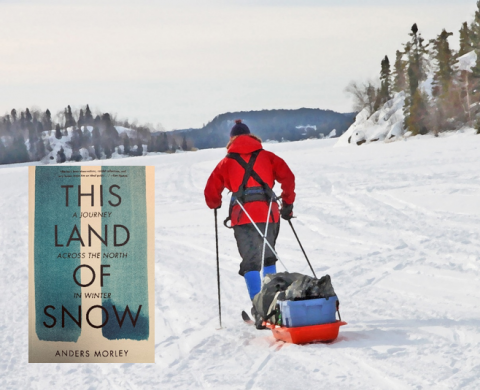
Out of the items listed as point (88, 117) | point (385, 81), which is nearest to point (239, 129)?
point (385, 81)

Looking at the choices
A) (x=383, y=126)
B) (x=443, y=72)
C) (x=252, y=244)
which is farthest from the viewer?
(x=383, y=126)

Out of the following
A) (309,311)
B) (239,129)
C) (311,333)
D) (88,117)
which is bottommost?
(311,333)

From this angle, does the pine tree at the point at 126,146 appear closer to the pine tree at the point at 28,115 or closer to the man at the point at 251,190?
the pine tree at the point at 28,115

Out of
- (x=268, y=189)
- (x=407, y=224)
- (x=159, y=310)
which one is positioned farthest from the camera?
(x=407, y=224)

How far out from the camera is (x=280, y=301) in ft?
14.9

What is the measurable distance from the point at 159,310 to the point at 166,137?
5455 inches

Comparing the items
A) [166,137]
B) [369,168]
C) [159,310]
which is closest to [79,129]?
[166,137]

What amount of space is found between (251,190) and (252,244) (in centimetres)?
46

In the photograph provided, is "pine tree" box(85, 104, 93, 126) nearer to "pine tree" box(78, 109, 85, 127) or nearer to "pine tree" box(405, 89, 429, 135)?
"pine tree" box(78, 109, 85, 127)

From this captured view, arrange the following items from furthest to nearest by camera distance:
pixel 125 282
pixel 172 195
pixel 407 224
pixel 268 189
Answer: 1. pixel 172 195
2. pixel 407 224
3. pixel 268 189
4. pixel 125 282

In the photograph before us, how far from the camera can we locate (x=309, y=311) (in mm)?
4445

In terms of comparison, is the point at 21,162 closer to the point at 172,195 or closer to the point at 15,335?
the point at 172,195

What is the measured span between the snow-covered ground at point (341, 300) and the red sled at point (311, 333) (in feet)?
0.23

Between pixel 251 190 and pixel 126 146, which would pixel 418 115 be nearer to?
pixel 251 190
